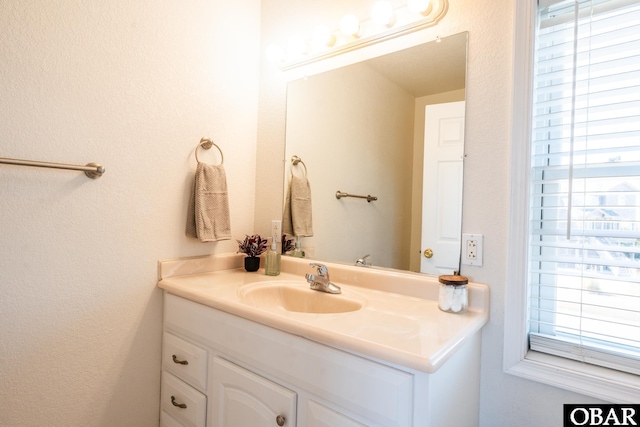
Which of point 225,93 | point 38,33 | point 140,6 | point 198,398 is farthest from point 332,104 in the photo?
point 198,398

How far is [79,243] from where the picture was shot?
1178 mm

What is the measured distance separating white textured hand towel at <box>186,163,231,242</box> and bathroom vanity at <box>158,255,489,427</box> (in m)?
0.18

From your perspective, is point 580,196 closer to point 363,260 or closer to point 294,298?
point 363,260

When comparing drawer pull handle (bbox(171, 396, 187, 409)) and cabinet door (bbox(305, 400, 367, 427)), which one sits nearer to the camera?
cabinet door (bbox(305, 400, 367, 427))

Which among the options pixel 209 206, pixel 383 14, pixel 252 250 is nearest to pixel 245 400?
pixel 252 250

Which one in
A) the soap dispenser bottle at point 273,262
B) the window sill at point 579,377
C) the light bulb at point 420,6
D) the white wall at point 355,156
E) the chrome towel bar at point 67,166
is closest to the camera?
the window sill at point 579,377

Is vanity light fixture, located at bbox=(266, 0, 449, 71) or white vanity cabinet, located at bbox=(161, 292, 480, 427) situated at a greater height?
vanity light fixture, located at bbox=(266, 0, 449, 71)

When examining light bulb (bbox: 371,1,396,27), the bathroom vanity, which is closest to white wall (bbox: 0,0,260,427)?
the bathroom vanity

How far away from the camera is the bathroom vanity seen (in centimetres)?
76

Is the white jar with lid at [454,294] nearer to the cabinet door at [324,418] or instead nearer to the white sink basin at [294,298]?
the white sink basin at [294,298]

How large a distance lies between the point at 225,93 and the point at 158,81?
34cm

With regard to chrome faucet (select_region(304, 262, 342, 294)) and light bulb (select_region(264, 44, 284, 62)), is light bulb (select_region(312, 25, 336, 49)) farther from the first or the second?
chrome faucet (select_region(304, 262, 342, 294))

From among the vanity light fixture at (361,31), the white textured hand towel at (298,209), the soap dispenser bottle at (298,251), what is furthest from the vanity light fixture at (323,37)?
the soap dispenser bottle at (298,251)

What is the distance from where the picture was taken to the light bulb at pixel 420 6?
121 cm
